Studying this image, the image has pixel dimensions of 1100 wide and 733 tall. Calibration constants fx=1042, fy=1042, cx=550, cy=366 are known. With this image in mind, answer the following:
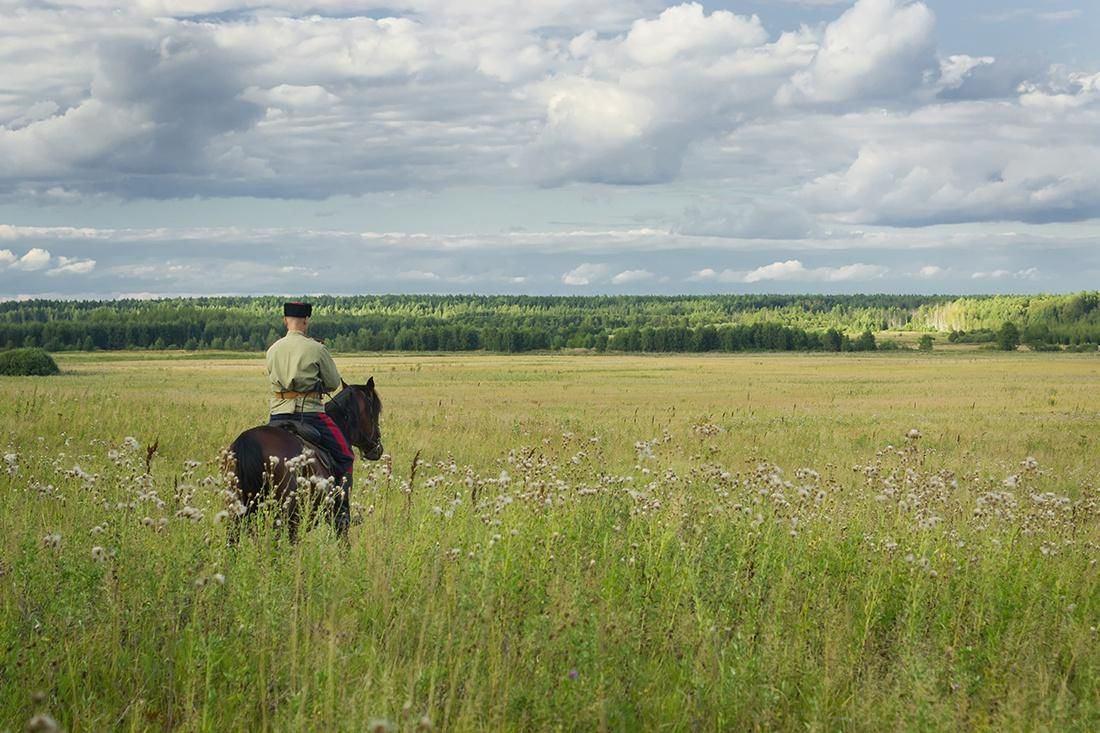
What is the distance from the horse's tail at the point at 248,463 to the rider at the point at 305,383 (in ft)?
3.59

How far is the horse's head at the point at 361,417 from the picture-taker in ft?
38.5

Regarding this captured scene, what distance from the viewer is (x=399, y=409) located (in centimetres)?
3697

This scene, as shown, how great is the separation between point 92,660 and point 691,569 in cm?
386

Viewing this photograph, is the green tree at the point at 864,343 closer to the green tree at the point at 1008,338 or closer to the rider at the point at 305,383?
the green tree at the point at 1008,338

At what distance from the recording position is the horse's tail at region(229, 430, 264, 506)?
9.57 meters

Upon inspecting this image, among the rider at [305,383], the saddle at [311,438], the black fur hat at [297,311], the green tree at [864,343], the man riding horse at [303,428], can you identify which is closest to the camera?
the man riding horse at [303,428]

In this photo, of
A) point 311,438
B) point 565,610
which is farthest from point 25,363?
point 565,610

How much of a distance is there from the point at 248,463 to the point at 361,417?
2337 millimetres

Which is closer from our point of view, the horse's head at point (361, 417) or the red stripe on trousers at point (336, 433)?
the red stripe on trousers at point (336, 433)

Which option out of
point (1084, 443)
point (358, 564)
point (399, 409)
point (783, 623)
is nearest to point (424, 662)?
point (358, 564)

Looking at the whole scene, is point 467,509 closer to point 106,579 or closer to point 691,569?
point 691,569

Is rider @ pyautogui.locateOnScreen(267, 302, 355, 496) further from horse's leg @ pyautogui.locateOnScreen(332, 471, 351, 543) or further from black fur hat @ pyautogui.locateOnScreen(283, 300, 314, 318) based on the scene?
horse's leg @ pyautogui.locateOnScreen(332, 471, 351, 543)

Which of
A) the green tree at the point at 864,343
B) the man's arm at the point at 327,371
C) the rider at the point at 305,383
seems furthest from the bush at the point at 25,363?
the green tree at the point at 864,343

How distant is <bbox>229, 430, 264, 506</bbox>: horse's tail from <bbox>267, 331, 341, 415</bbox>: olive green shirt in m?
1.32
